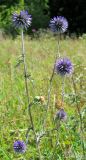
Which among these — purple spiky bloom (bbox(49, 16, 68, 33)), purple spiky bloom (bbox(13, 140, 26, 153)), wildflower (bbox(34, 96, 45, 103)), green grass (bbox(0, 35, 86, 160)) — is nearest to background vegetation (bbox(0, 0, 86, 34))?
green grass (bbox(0, 35, 86, 160))

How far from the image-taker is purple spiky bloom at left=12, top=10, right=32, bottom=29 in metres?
2.86

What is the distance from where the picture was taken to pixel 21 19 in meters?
2.88

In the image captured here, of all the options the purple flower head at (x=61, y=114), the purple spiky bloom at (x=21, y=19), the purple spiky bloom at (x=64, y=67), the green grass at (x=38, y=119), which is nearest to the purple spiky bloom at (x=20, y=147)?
the green grass at (x=38, y=119)

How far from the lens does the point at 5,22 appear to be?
24.7 metres

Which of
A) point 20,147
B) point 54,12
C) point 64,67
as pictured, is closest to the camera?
point 20,147

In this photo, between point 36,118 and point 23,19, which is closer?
point 23,19

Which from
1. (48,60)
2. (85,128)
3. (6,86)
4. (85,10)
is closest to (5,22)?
(85,10)

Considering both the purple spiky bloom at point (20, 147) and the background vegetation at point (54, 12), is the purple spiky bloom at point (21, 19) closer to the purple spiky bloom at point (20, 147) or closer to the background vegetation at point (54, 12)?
the purple spiky bloom at point (20, 147)

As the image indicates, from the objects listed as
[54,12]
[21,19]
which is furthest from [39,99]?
[54,12]

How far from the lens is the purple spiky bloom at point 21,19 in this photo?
112 inches

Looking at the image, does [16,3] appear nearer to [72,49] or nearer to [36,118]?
[72,49]

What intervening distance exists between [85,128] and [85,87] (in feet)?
3.91

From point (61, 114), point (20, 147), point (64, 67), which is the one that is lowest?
point (20, 147)

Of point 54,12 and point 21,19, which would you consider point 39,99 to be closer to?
point 21,19
